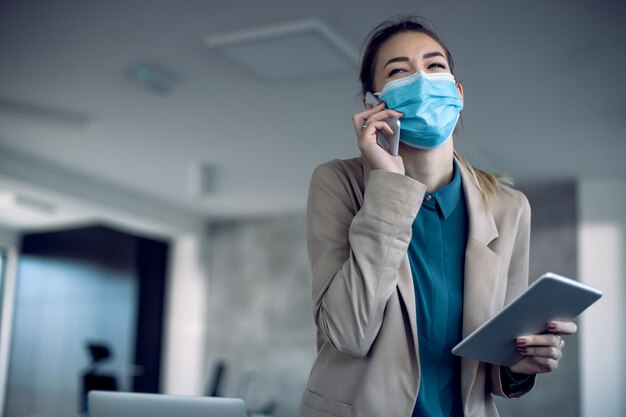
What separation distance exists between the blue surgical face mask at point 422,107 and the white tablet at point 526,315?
1.11 feet

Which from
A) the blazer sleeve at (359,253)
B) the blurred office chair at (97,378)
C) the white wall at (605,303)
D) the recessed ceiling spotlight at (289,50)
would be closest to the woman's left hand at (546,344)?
the blazer sleeve at (359,253)

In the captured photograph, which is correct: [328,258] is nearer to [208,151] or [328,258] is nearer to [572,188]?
[208,151]

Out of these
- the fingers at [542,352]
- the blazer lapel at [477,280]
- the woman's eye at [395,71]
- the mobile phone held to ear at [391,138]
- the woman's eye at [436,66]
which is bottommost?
the fingers at [542,352]

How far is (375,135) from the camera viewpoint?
1215 millimetres

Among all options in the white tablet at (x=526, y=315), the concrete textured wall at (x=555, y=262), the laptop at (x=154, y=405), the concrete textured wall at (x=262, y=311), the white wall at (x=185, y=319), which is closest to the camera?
the white tablet at (x=526, y=315)

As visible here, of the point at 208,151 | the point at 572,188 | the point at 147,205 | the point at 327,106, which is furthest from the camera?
the point at 147,205

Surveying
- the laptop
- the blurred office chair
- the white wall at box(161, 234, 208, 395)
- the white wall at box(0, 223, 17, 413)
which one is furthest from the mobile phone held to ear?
the white wall at box(0, 223, 17, 413)

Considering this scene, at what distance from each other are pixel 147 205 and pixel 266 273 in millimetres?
→ 1557

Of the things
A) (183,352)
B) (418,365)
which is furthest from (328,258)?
(183,352)

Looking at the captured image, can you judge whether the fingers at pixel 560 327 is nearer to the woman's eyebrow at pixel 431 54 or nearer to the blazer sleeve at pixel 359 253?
the blazer sleeve at pixel 359 253

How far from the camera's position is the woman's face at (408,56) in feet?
4.14

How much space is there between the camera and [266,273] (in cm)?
848

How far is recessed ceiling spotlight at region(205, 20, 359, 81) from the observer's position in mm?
3971

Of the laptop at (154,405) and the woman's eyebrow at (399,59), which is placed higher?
the woman's eyebrow at (399,59)
